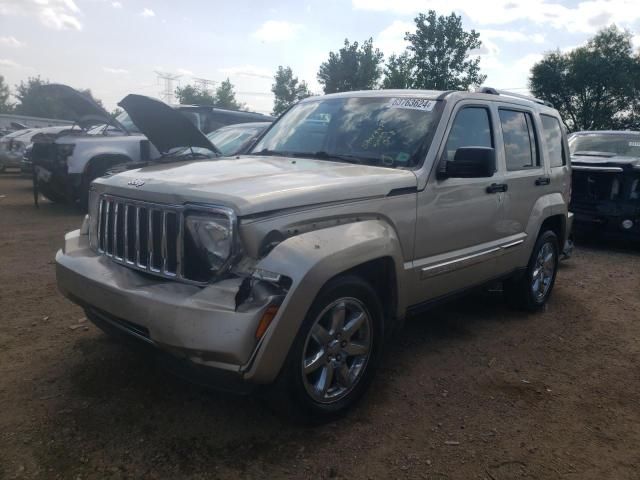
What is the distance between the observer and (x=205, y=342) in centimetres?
240

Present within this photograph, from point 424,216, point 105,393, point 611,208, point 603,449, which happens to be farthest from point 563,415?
point 611,208

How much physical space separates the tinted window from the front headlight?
1854 mm

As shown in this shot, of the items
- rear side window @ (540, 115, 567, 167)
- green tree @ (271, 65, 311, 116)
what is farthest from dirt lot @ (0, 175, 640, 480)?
green tree @ (271, 65, 311, 116)

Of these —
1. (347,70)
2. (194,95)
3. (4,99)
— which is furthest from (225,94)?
(4,99)

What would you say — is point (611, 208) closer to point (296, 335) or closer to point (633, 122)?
point (296, 335)

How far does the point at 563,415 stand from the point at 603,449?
0.35 meters

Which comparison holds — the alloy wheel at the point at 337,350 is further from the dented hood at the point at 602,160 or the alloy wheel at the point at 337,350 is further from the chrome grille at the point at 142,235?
the dented hood at the point at 602,160

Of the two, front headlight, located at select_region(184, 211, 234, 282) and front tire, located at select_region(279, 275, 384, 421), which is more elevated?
front headlight, located at select_region(184, 211, 234, 282)

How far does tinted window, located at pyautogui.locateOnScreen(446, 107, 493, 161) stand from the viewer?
379 centimetres

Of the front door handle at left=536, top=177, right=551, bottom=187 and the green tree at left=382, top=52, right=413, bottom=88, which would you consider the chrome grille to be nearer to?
the front door handle at left=536, top=177, right=551, bottom=187

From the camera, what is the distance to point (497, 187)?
164 inches

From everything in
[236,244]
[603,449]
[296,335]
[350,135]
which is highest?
[350,135]

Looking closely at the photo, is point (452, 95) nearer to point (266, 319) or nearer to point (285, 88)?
point (266, 319)

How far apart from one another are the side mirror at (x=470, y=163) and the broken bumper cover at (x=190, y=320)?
1671 millimetres
